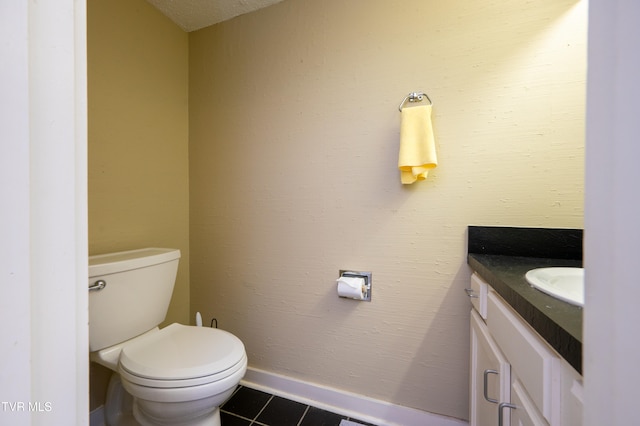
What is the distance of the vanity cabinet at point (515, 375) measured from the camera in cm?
45

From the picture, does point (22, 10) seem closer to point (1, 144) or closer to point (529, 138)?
point (1, 144)

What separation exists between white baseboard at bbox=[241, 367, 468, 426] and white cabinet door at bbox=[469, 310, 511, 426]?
276mm

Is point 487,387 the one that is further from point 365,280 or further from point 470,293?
point 365,280

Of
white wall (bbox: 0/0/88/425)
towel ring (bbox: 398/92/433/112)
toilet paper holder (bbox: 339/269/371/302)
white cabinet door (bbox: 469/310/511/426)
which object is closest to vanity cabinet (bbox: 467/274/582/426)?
white cabinet door (bbox: 469/310/511/426)

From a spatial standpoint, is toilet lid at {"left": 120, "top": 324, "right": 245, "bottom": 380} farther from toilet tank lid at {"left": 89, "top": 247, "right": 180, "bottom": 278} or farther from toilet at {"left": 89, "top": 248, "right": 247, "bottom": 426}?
toilet tank lid at {"left": 89, "top": 247, "right": 180, "bottom": 278}

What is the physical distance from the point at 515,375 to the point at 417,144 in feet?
2.89

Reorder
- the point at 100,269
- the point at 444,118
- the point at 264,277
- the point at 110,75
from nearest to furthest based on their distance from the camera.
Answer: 1. the point at 100,269
2. the point at 444,118
3. the point at 110,75
4. the point at 264,277

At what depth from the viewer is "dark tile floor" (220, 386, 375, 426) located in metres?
1.30

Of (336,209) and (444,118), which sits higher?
(444,118)

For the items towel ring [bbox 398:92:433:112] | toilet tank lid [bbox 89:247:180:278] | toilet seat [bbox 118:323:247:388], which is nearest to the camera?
toilet seat [bbox 118:323:247:388]

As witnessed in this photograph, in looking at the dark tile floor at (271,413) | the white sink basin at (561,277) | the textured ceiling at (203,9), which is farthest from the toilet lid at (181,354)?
the textured ceiling at (203,9)

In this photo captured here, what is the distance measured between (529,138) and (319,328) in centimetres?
133

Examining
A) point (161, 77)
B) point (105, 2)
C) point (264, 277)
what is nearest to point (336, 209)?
point (264, 277)

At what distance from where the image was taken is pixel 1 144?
0.23 meters
